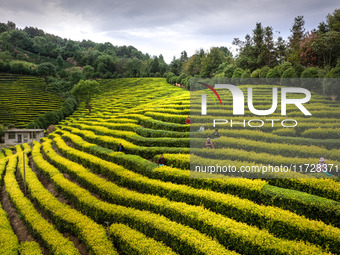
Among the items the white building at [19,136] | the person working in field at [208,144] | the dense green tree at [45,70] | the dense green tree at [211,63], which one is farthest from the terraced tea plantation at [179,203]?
the dense green tree at [45,70]

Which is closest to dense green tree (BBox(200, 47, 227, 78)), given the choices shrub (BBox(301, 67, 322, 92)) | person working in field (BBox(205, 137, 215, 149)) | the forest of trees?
the forest of trees

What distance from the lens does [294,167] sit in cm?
970

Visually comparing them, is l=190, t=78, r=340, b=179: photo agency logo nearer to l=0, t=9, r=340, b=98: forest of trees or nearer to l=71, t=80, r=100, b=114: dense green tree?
l=0, t=9, r=340, b=98: forest of trees

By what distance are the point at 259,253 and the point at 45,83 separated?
69.3 m

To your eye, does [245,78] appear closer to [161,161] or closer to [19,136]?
A: [161,161]

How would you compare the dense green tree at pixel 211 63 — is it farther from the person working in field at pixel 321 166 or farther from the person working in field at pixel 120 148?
the person working in field at pixel 321 166

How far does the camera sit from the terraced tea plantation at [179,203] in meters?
6.93

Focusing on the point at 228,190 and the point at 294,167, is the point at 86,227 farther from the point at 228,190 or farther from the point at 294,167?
the point at 294,167

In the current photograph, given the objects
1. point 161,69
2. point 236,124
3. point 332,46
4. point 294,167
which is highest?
point 161,69

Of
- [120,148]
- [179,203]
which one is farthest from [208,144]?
[120,148]

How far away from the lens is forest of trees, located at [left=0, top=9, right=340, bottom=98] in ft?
89.4

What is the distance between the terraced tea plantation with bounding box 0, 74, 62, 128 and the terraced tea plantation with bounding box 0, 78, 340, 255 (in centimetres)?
3321

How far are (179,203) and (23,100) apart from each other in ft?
177

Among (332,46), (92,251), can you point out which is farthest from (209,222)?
(332,46)
